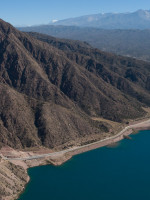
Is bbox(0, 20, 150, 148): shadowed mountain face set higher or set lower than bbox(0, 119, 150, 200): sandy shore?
higher

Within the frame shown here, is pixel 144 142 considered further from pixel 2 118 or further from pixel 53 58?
pixel 53 58

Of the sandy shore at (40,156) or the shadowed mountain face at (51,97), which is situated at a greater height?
the shadowed mountain face at (51,97)

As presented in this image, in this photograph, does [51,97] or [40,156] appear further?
[51,97]

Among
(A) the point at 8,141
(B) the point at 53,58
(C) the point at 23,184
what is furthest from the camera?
(B) the point at 53,58

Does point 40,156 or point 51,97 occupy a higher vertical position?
point 51,97

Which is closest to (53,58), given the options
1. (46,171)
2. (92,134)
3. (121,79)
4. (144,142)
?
(121,79)

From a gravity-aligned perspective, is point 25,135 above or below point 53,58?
below

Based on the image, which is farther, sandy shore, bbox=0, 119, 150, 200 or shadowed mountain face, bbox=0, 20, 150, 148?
shadowed mountain face, bbox=0, 20, 150, 148

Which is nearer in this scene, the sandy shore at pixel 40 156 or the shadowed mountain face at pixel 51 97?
the sandy shore at pixel 40 156
